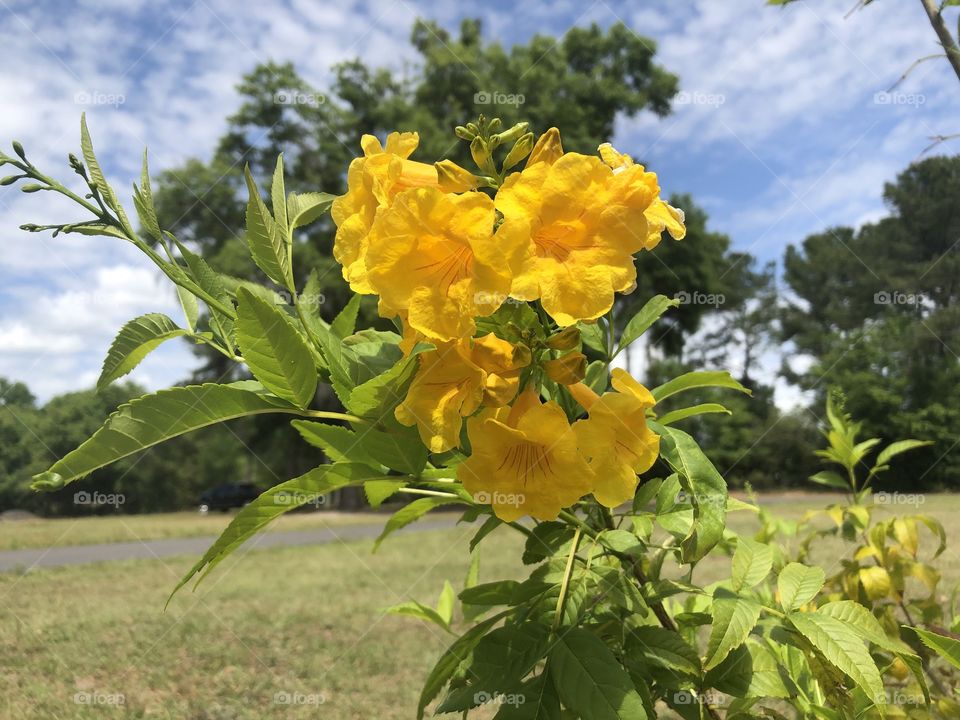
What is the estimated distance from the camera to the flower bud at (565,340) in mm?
875

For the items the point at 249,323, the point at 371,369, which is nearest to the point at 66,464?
the point at 249,323

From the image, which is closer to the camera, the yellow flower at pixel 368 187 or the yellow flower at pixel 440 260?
the yellow flower at pixel 440 260

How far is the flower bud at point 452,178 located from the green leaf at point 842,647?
872 millimetres

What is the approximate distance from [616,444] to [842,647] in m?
0.50

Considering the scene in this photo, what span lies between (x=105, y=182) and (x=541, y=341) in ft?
2.13

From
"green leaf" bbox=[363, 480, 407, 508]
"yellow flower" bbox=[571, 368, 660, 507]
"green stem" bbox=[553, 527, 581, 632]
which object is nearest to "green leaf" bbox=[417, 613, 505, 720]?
"green stem" bbox=[553, 527, 581, 632]

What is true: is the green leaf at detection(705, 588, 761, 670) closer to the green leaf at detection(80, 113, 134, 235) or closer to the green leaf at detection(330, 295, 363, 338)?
the green leaf at detection(330, 295, 363, 338)

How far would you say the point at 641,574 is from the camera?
Answer: 4.03 feet

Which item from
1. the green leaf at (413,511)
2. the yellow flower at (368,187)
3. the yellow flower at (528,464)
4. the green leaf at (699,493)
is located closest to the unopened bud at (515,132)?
the yellow flower at (368,187)

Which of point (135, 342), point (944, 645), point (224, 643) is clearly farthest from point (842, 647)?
point (224, 643)

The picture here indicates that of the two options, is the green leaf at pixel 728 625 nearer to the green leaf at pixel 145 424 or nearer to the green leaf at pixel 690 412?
the green leaf at pixel 690 412

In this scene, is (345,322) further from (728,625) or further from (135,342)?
(728,625)

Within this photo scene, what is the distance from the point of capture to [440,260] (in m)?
0.85

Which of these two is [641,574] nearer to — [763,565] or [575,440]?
[763,565]
